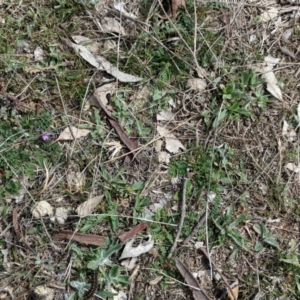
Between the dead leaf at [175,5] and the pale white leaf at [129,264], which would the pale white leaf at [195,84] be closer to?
the dead leaf at [175,5]

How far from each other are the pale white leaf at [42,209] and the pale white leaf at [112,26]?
998 millimetres

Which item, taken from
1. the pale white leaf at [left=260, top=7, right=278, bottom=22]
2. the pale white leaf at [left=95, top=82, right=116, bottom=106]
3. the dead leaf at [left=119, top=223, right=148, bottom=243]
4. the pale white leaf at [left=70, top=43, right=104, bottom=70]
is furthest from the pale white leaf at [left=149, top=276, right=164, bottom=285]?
the pale white leaf at [left=260, top=7, right=278, bottom=22]

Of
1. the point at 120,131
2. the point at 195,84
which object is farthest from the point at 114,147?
the point at 195,84

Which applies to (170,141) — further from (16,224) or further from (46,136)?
(16,224)

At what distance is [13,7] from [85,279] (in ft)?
4.96

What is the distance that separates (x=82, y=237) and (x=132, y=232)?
0.83 ft

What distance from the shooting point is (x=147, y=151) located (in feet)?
9.41

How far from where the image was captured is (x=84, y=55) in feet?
9.55

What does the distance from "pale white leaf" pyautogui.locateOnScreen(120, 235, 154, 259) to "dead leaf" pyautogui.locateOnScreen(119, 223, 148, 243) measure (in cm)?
3

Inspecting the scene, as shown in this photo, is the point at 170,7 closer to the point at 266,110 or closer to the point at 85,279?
the point at 266,110

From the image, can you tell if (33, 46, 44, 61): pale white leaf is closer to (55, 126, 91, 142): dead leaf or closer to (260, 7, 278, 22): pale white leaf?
(55, 126, 91, 142): dead leaf

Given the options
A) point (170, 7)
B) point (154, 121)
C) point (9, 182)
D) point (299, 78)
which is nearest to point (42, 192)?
point (9, 182)

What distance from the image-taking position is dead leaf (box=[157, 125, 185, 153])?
9.43 ft

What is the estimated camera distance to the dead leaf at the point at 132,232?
2.73m
